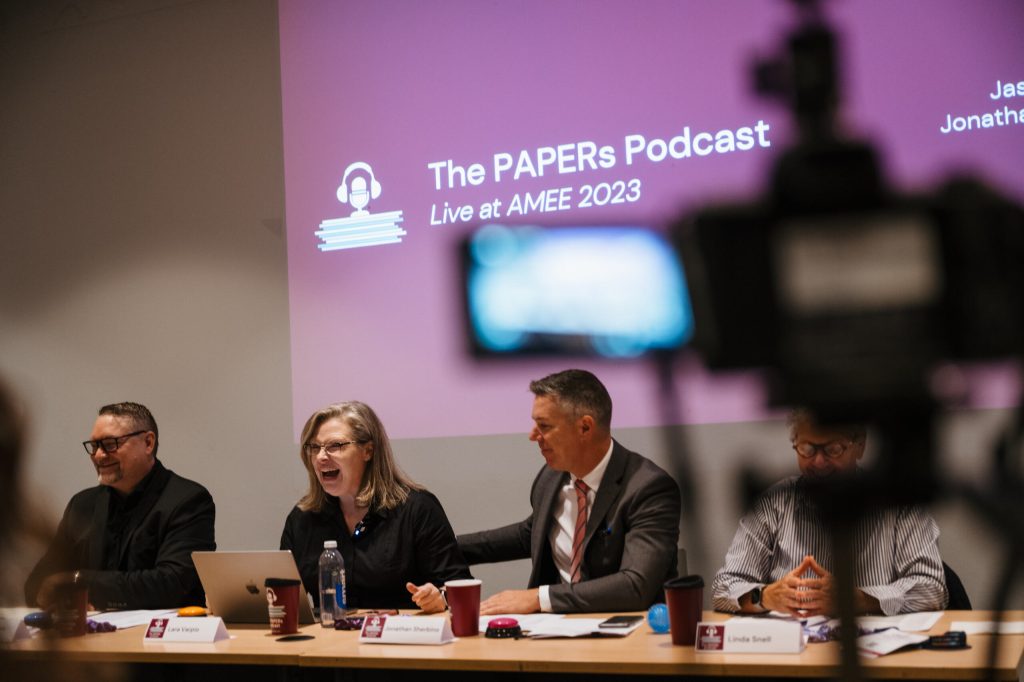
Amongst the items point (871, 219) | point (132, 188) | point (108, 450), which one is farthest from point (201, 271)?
point (871, 219)

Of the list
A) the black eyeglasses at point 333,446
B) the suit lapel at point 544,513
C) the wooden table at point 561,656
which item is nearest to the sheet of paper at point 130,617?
the wooden table at point 561,656

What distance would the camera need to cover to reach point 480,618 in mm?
2818

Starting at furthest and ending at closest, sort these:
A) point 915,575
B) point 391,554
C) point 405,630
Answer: point 391,554
point 915,575
point 405,630

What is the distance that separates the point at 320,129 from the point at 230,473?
152cm

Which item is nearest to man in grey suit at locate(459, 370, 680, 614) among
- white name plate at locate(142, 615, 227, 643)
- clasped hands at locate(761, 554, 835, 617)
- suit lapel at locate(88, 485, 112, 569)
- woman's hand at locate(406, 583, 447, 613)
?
woman's hand at locate(406, 583, 447, 613)

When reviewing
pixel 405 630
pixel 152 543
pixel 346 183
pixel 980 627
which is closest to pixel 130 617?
pixel 152 543

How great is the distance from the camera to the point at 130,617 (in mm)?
3205

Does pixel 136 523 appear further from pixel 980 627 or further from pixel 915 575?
pixel 980 627

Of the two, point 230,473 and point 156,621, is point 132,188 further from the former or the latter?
point 156,621

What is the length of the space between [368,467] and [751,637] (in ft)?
5.27

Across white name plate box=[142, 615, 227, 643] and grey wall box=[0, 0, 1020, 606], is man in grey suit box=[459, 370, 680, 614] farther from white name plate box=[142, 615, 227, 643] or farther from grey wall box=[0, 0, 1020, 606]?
grey wall box=[0, 0, 1020, 606]

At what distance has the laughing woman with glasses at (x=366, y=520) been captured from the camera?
3.28 metres

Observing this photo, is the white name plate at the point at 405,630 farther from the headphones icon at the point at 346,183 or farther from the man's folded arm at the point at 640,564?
the headphones icon at the point at 346,183

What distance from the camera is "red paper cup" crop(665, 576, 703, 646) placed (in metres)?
2.31
